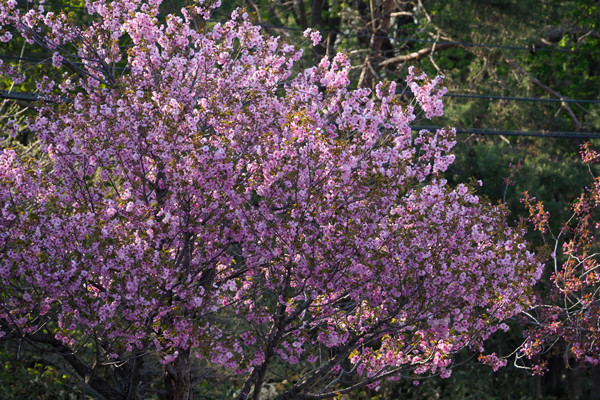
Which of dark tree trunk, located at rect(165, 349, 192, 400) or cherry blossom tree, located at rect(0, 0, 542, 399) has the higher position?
cherry blossom tree, located at rect(0, 0, 542, 399)

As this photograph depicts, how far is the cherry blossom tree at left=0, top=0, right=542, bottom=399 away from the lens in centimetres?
696

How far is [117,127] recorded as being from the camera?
7.47 m

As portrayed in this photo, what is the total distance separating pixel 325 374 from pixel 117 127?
3276mm

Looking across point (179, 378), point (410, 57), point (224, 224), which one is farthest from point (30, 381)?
point (410, 57)

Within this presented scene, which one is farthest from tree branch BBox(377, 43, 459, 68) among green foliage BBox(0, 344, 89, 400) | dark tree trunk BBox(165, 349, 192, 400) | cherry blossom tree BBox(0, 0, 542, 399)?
dark tree trunk BBox(165, 349, 192, 400)

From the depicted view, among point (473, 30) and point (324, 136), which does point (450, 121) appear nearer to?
point (473, 30)

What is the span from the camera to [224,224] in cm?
763

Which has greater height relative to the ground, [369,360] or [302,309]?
[302,309]

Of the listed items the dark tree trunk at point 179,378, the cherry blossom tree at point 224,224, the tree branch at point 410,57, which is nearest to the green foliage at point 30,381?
the dark tree trunk at point 179,378

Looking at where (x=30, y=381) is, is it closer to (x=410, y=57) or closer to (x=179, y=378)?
(x=179, y=378)

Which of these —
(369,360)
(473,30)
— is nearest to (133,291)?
(369,360)

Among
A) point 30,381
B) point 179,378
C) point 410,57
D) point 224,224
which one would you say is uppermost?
point 410,57

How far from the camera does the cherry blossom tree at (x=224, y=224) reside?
696 cm

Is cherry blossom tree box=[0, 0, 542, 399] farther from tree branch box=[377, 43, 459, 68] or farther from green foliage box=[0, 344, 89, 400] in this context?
tree branch box=[377, 43, 459, 68]
